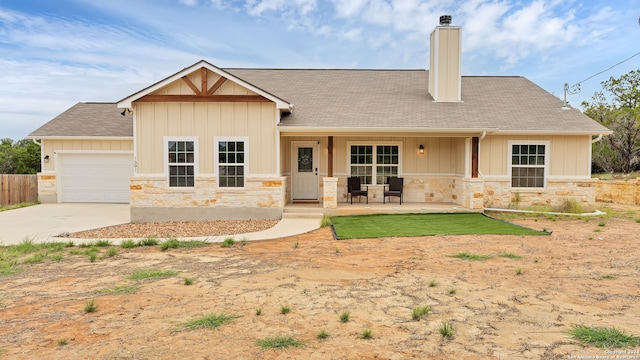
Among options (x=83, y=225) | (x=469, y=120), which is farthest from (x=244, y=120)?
(x=469, y=120)

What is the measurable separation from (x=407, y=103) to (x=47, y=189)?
1426 cm

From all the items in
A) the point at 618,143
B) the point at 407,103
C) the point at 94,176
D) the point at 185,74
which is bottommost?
the point at 94,176

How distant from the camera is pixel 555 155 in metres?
12.2

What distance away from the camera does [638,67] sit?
32375mm

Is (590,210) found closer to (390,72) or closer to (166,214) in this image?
(390,72)

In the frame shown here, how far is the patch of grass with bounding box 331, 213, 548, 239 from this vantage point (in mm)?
8945

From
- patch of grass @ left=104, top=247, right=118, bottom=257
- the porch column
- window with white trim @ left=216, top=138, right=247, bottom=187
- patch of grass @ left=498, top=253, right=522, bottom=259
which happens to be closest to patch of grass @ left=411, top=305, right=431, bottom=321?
patch of grass @ left=498, top=253, right=522, bottom=259

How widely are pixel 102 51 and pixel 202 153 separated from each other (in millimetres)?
9834

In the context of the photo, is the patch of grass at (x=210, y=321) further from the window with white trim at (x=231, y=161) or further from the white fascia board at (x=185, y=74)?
the white fascia board at (x=185, y=74)

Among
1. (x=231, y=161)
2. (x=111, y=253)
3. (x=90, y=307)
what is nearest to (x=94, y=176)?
(x=231, y=161)

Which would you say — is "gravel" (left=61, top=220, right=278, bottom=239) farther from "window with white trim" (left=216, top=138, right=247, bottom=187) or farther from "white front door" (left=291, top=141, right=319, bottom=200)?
"white front door" (left=291, top=141, right=319, bottom=200)

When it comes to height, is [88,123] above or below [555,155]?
above

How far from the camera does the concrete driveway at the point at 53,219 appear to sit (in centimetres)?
889

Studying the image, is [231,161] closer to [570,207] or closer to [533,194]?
[533,194]
